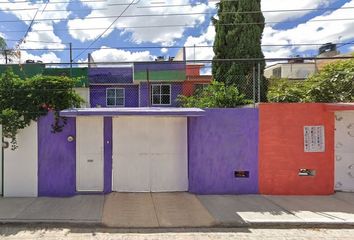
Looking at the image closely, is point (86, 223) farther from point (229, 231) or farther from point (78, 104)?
point (78, 104)

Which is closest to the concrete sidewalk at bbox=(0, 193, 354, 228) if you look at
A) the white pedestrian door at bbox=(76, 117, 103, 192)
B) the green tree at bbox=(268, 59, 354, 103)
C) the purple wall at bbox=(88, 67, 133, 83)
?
the white pedestrian door at bbox=(76, 117, 103, 192)

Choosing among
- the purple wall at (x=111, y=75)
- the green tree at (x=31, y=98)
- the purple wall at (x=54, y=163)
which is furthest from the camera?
the purple wall at (x=111, y=75)

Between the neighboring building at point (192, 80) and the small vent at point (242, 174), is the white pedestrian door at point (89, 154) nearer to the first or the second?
the small vent at point (242, 174)

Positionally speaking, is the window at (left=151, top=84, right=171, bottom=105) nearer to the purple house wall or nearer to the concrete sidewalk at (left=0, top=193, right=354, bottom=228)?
the purple house wall

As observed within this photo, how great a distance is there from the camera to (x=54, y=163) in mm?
9508

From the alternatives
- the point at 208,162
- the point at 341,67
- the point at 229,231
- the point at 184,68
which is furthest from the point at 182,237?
the point at 184,68

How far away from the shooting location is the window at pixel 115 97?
73.9 ft

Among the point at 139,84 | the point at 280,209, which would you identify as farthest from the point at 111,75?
the point at 280,209

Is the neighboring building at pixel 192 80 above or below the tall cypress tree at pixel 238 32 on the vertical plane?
below

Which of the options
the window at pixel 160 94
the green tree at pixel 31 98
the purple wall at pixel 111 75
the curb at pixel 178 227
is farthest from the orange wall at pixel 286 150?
the purple wall at pixel 111 75

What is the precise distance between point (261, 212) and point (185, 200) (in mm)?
1890

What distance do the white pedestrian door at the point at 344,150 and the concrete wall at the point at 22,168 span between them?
7934 millimetres

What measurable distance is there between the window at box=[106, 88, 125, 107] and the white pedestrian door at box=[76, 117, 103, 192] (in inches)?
494

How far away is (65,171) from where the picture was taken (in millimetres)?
9531
